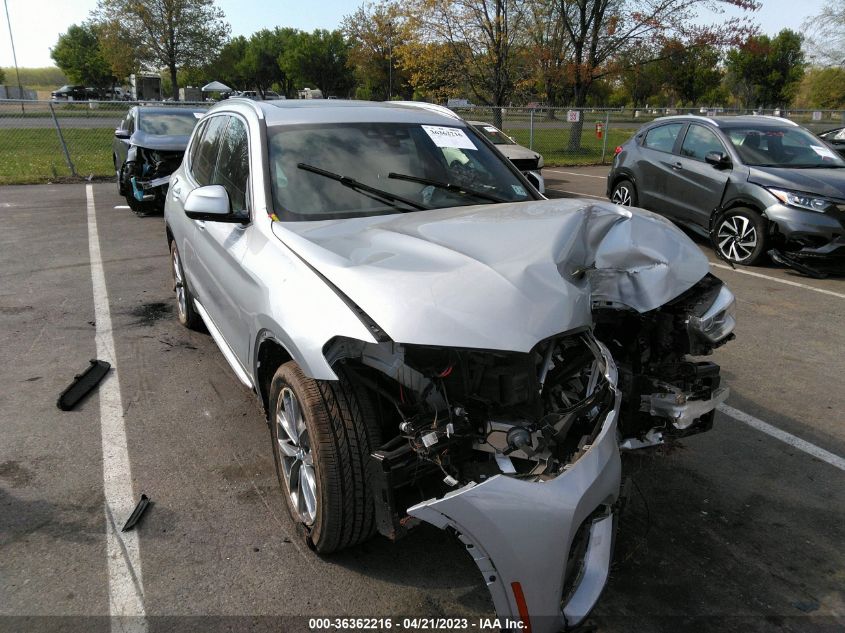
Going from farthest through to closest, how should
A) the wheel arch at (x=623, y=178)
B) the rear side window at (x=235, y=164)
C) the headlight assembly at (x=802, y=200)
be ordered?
the wheel arch at (x=623, y=178)
the headlight assembly at (x=802, y=200)
the rear side window at (x=235, y=164)

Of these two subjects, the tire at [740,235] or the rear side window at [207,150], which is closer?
the rear side window at [207,150]

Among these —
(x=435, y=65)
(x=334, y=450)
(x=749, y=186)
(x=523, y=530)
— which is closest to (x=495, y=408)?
(x=523, y=530)

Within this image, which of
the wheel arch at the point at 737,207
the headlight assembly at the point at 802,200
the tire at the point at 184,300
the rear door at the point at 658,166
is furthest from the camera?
the rear door at the point at 658,166

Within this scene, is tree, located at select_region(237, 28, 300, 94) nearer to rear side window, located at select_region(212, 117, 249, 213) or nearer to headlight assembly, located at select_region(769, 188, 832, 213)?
headlight assembly, located at select_region(769, 188, 832, 213)

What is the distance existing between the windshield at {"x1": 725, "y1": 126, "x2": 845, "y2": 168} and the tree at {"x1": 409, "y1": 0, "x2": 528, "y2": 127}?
14343mm

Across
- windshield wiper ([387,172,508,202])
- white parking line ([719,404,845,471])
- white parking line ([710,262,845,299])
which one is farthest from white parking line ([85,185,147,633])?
white parking line ([710,262,845,299])

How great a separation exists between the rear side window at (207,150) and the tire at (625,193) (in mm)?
6543

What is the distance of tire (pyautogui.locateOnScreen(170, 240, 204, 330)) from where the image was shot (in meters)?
5.07

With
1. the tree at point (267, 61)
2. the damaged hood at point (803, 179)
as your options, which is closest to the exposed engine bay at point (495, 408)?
the damaged hood at point (803, 179)

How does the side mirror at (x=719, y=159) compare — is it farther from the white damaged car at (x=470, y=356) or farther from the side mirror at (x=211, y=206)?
the side mirror at (x=211, y=206)

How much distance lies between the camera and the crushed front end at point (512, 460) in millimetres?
1938

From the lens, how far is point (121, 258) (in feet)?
25.9

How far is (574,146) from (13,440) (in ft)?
65.2

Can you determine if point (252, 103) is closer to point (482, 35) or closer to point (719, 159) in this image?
point (719, 159)
